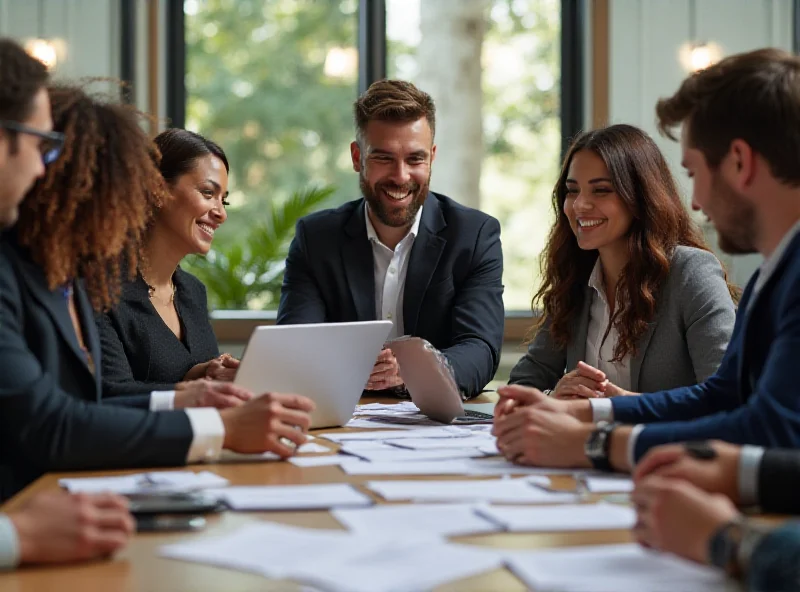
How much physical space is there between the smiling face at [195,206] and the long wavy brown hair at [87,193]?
106 cm

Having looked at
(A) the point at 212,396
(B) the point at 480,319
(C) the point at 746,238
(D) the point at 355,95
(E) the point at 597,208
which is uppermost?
(D) the point at 355,95

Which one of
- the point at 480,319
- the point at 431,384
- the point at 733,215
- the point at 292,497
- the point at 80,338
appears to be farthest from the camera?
the point at 480,319

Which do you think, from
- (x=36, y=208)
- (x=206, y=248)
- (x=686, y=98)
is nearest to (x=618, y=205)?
(x=686, y=98)

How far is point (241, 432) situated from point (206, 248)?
4.83ft

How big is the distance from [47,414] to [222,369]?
1114 millimetres

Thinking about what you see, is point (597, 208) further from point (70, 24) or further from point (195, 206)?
point (70, 24)

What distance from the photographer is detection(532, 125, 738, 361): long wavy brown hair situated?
9.89ft

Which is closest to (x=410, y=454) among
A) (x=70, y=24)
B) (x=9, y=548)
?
(x=9, y=548)

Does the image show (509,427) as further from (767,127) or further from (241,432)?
(767,127)

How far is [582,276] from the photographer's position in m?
3.30

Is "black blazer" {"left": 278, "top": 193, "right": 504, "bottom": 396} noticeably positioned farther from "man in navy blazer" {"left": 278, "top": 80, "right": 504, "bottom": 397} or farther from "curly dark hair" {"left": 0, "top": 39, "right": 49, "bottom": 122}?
"curly dark hair" {"left": 0, "top": 39, "right": 49, "bottom": 122}

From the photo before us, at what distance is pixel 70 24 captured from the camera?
576 centimetres

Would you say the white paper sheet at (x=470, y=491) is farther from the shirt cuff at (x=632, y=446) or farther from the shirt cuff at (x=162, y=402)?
the shirt cuff at (x=162, y=402)

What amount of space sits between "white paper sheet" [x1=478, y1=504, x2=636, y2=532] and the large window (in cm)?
460
